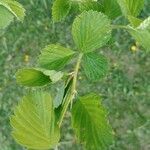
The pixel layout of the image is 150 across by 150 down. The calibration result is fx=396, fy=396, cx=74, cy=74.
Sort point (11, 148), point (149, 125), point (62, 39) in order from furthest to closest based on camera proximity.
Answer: point (62, 39) < point (11, 148) < point (149, 125)

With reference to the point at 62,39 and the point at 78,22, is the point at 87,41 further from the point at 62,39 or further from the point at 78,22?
the point at 62,39

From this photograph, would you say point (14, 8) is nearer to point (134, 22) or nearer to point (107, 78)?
point (134, 22)

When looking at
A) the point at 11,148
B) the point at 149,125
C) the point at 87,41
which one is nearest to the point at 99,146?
the point at 87,41

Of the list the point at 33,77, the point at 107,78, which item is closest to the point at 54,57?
the point at 33,77

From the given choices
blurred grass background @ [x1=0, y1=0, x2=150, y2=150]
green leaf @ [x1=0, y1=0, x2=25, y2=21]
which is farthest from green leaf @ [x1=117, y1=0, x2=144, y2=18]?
blurred grass background @ [x1=0, y1=0, x2=150, y2=150]

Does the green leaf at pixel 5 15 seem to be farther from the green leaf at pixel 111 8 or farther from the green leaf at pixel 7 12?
the green leaf at pixel 111 8

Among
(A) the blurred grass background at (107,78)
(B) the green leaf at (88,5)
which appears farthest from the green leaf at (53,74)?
(A) the blurred grass background at (107,78)

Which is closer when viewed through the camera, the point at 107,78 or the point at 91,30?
the point at 91,30
